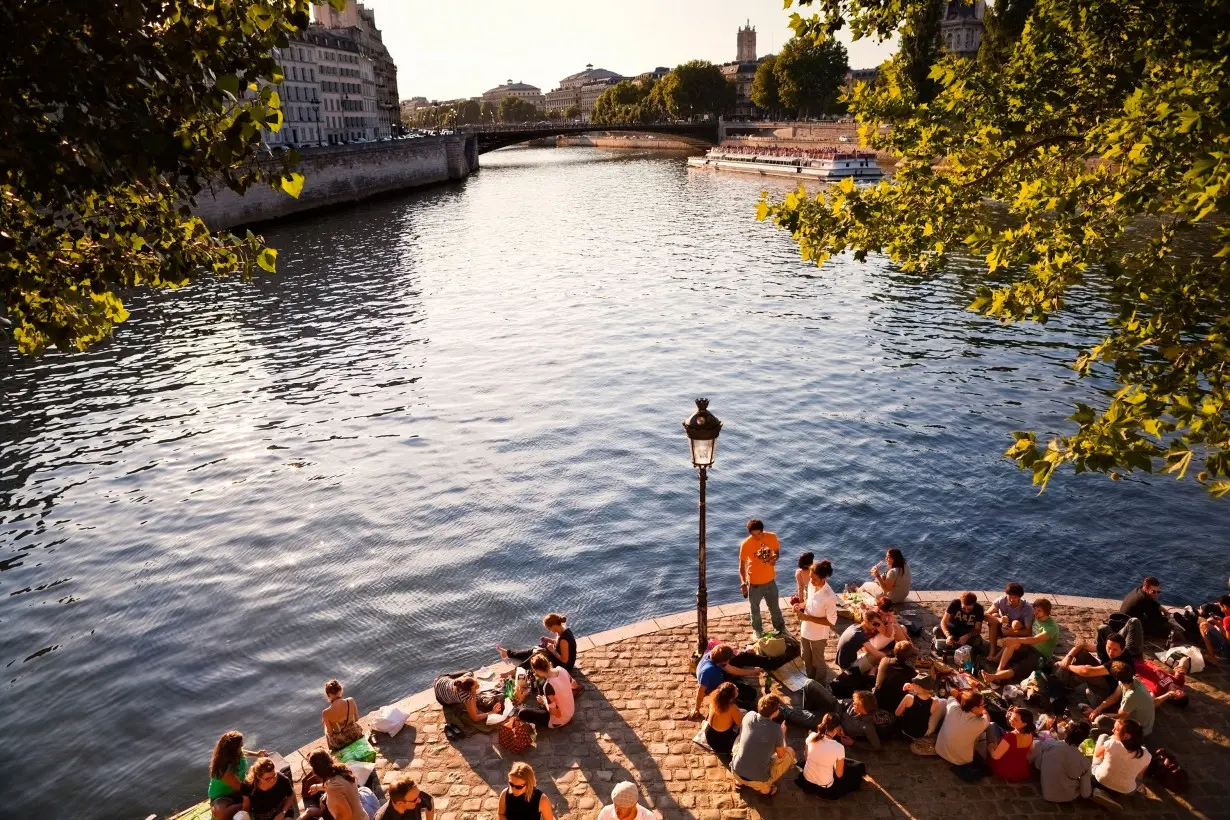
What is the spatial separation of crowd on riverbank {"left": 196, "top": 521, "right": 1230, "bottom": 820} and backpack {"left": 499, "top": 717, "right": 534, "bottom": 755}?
2 centimetres

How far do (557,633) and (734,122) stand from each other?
6427 inches

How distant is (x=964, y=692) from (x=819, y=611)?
7.45 ft

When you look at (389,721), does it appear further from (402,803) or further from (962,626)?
(962,626)

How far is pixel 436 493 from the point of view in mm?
22938

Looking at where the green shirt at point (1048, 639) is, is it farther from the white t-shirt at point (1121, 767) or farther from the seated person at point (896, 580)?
the white t-shirt at point (1121, 767)

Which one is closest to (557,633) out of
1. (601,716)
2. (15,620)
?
(601,716)

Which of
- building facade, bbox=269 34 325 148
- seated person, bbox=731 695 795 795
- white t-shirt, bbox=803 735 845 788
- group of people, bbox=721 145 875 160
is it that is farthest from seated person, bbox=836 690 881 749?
building facade, bbox=269 34 325 148

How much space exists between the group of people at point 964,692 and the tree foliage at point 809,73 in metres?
149

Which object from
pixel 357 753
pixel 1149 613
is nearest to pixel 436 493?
pixel 357 753

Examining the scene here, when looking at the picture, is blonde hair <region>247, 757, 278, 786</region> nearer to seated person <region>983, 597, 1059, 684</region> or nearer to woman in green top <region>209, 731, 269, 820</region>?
woman in green top <region>209, 731, 269, 820</region>

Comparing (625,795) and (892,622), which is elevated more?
(625,795)

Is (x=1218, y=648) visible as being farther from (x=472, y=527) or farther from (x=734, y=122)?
(x=734, y=122)

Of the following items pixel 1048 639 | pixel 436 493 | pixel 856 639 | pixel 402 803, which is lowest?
pixel 436 493

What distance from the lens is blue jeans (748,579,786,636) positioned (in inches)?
533
